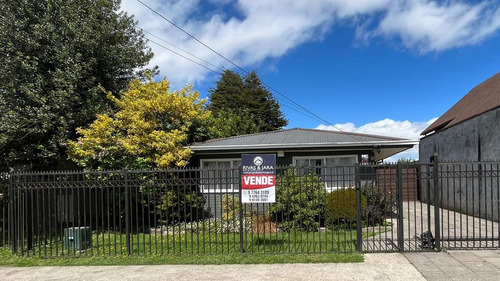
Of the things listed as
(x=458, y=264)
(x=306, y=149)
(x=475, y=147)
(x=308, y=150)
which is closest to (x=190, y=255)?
(x=458, y=264)

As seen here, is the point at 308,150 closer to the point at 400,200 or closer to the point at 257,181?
the point at 257,181

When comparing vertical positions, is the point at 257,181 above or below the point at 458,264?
above

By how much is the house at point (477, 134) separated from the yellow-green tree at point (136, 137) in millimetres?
9740

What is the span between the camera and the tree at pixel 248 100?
32656mm

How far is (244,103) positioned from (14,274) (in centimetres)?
2743

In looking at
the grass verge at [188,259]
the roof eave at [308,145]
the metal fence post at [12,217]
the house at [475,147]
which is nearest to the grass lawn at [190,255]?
the grass verge at [188,259]

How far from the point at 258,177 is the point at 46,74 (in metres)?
7.89

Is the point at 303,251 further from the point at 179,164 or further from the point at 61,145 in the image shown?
the point at 61,145

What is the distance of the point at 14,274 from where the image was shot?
20.5 ft

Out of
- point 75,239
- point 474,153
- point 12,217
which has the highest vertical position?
point 474,153

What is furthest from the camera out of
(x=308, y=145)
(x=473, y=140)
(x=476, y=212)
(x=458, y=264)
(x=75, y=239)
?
(x=473, y=140)

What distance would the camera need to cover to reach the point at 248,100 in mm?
32844

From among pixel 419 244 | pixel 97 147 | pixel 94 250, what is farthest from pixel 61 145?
pixel 419 244

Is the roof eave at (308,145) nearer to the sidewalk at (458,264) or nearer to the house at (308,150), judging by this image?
the house at (308,150)
